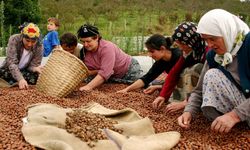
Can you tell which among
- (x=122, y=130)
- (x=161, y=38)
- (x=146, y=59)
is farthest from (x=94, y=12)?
(x=122, y=130)

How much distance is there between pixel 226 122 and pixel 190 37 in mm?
1095

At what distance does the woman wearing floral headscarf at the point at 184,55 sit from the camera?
146 inches

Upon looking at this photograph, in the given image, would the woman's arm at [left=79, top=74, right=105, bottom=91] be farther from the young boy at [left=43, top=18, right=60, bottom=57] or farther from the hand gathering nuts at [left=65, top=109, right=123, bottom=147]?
the young boy at [left=43, top=18, right=60, bottom=57]

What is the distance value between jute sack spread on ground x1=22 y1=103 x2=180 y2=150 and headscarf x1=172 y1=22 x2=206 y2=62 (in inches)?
34.0

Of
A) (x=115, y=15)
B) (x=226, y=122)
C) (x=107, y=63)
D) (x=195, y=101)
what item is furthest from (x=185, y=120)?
(x=115, y=15)

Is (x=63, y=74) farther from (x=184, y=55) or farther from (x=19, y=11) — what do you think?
(x=19, y=11)

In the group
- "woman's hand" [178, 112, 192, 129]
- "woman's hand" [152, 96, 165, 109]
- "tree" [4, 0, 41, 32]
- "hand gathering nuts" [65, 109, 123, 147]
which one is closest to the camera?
A: "hand gathering nuts" [65, 109, 123, 147]

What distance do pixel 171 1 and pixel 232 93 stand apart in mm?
20423

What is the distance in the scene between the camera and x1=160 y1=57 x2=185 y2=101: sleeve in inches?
154

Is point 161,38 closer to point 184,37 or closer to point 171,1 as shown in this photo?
point 184,37

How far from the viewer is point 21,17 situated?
34.8ft

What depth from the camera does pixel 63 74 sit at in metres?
4.28

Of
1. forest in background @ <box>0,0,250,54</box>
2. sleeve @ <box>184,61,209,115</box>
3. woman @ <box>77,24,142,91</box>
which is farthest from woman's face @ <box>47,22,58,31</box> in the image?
sleeve @ <box>184,61,209,115</box>

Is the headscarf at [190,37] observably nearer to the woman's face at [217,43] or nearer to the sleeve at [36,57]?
the woman's face at [217,43]
